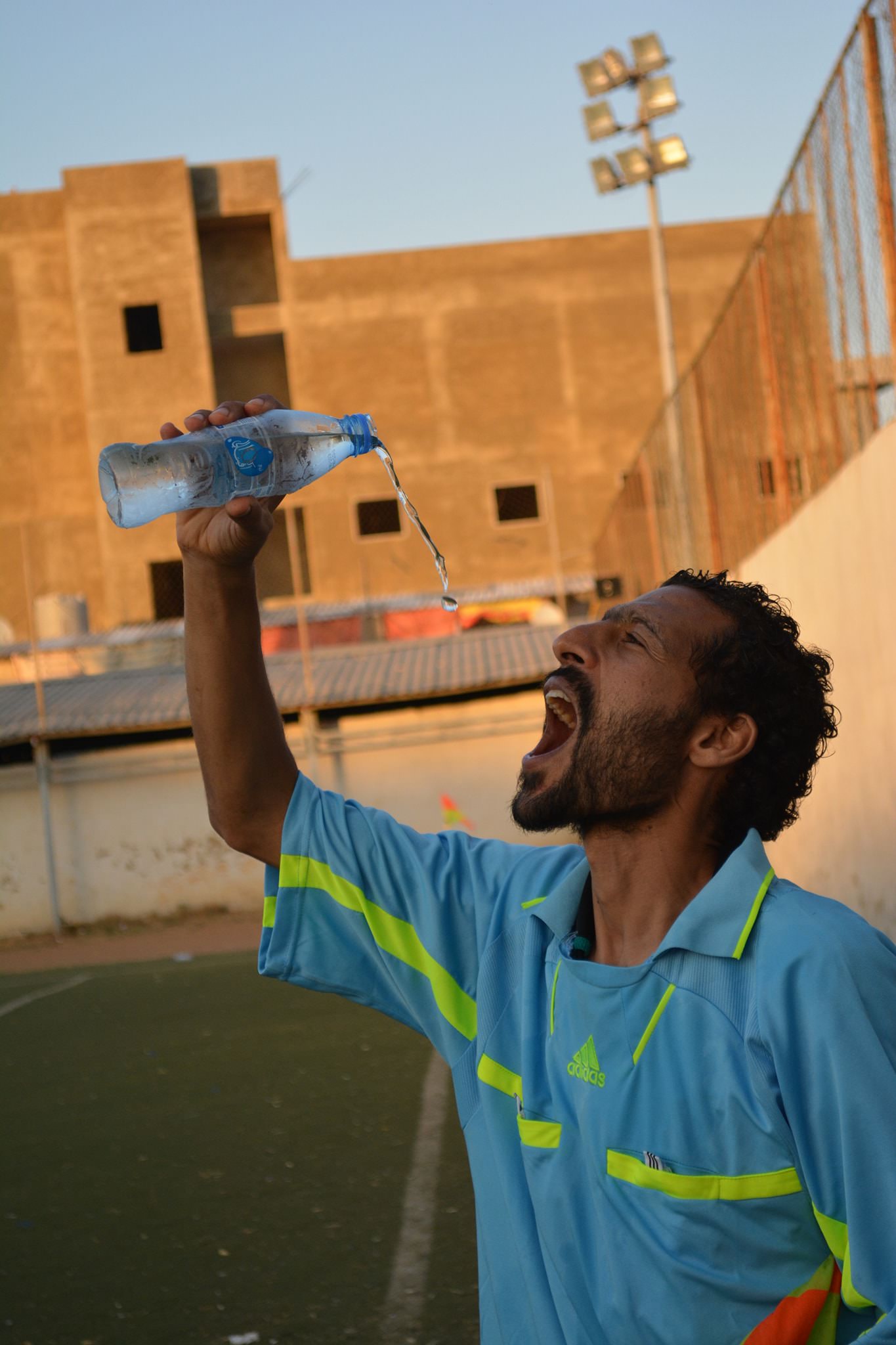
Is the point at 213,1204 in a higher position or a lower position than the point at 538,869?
lower

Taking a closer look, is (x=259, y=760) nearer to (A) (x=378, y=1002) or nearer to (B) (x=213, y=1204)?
(A) (x=378, y=1002)

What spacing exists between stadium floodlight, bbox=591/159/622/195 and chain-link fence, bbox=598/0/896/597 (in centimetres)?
1062

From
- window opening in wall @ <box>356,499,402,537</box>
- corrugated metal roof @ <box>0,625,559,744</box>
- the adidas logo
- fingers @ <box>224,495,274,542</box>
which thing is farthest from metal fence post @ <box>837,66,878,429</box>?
window opening in wall @ <box>356,499,402,537</box>

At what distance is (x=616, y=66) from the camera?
2109 cm

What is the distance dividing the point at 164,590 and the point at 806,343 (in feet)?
84.2

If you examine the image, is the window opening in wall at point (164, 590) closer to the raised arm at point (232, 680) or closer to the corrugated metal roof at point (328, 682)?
the corrugated metal roof at point (328, 682)

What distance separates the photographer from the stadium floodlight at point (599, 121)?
20969 mm

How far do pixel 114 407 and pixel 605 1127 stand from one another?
31553 millimetres

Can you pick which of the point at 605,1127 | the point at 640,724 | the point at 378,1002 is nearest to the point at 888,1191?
the point at 605,1127

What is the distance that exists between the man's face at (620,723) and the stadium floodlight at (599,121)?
2055 cm

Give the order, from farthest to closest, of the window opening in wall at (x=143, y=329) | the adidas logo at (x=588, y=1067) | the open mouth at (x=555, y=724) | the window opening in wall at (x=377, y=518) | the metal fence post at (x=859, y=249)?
the window opening in wall at (x=143, y=329)
the window opening in wall at (x=377, y=518)
the metal fence post at (x=859, y=249)
the open mouth at (x=555, y=724)
the adidas logo at (x=588, y=1067)

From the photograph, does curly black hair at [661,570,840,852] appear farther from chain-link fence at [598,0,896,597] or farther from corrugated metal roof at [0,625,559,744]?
corrugated metal roof at [0,625,559,744]

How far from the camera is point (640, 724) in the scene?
2088 mm

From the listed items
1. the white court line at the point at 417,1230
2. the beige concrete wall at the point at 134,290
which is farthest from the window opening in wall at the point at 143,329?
the white court line at the point at 417,1230
